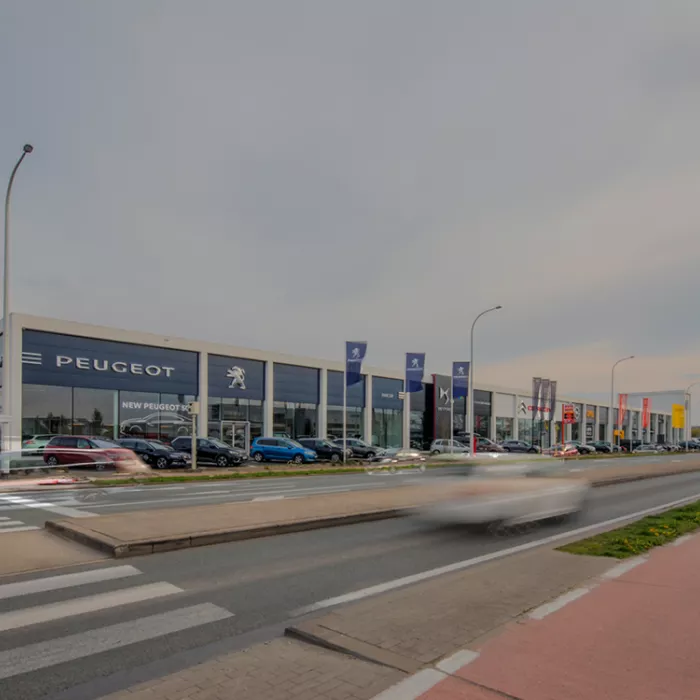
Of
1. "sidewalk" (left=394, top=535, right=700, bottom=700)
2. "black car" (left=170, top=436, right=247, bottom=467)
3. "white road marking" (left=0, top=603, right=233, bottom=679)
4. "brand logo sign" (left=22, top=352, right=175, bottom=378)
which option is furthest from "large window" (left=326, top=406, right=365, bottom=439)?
"white road marking" (left=0, top=603, right=233, bottom=679)

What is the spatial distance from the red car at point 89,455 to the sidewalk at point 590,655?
21.7 m

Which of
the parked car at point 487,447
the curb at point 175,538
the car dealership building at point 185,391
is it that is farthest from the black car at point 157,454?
the parked car at point 487,447

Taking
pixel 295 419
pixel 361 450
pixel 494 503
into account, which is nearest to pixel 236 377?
pixel 295 419

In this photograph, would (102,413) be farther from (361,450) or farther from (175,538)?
(175,538)

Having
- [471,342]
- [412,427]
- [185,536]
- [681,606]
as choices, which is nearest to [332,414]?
[412,427]

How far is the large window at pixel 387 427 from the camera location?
55844 millimetres

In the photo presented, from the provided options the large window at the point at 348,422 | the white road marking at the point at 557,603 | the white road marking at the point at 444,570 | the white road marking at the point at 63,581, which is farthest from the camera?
the large window at the point at 348,422

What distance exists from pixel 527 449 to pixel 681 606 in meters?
51.1

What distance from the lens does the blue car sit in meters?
35.7

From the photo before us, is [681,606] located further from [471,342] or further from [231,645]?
[471,342]

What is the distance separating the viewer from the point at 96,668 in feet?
14.6

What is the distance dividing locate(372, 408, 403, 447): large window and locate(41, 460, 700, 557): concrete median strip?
41562mm

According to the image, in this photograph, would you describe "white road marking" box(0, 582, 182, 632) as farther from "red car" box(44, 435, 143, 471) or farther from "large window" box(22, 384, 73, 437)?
"large window" box(22, 384, 73, 437)

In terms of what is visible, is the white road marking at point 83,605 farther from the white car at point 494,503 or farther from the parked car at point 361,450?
the parked car at point 361,450
